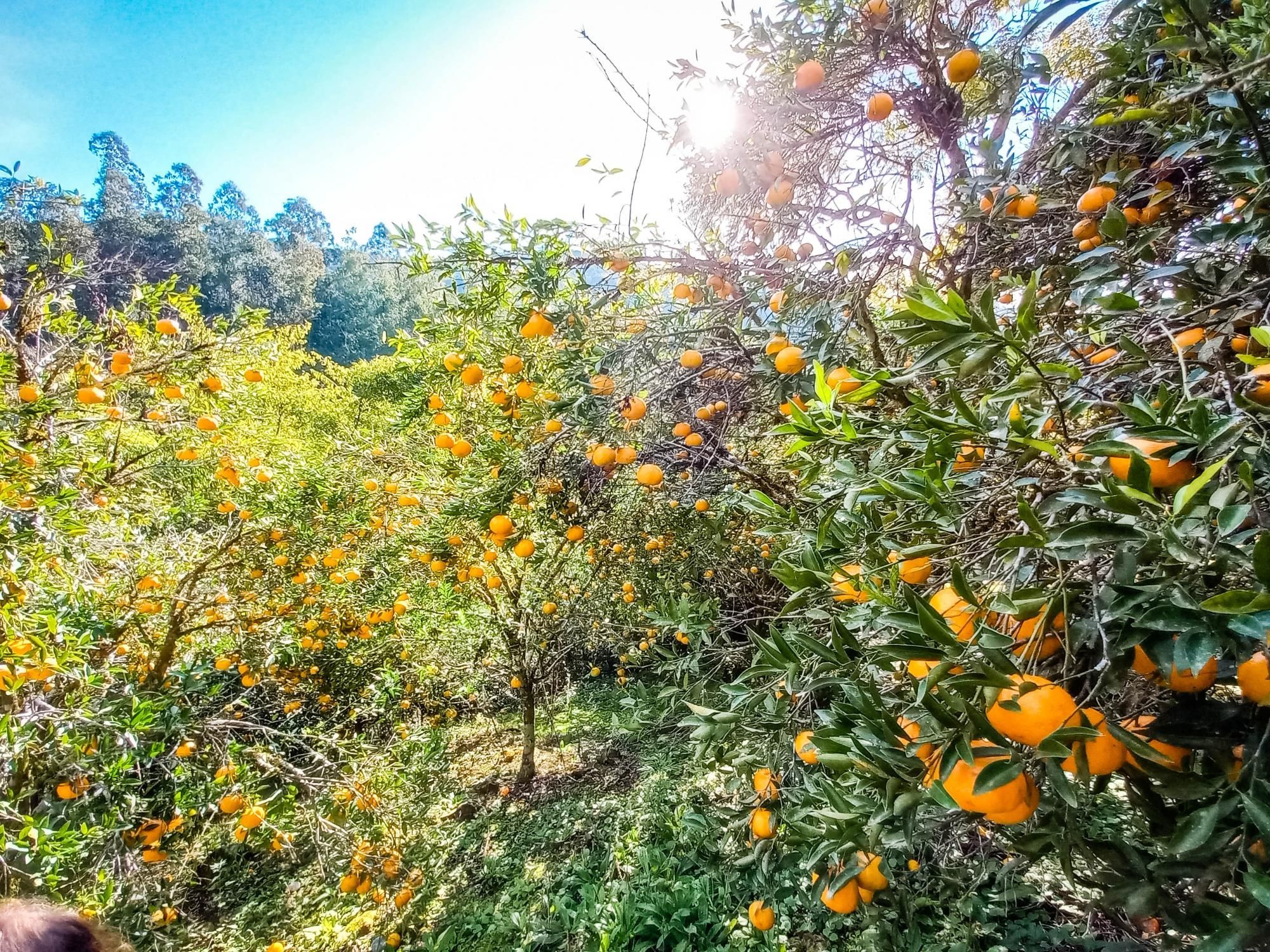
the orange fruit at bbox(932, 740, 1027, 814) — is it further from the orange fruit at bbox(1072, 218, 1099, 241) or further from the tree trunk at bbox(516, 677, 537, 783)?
the tree trunk at bbox(516, 677, 537, 783)

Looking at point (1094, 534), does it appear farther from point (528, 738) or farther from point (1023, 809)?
point (528, 738)

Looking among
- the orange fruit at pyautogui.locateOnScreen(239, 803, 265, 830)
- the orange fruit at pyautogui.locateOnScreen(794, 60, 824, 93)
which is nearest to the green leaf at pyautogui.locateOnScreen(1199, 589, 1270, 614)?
the orange fruit at pyautogui.locateOnScreen(794, 60, 824, 93)

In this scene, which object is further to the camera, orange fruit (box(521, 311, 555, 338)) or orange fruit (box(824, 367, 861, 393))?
orange fruit (box(521, 311, 555, 338))

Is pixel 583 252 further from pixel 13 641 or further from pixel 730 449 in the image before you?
pixel 13 641

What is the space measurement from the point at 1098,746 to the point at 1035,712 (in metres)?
0.13

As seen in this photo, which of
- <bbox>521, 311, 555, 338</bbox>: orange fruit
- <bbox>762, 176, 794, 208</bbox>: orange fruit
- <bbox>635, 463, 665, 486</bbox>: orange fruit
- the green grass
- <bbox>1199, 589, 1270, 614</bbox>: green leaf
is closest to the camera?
<bbox>1199, 589, 1270, 614</bbox>: green leaf

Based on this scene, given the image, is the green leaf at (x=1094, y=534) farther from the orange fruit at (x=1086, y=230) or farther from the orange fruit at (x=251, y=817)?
the orange fruit at (x=251, y=817)

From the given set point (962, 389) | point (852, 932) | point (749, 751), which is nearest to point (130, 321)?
point (749, 751)

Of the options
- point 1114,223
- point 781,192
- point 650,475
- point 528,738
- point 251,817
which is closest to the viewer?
point 1114,223

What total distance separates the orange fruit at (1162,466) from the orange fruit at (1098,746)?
365mm

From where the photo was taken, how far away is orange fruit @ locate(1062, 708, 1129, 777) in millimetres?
718

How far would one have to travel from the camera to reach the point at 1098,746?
73 centimetres

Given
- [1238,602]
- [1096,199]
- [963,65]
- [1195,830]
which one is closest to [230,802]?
[1195,830]

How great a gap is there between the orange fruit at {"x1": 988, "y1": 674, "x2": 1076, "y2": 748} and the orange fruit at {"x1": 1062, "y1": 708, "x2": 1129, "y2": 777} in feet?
0.09
